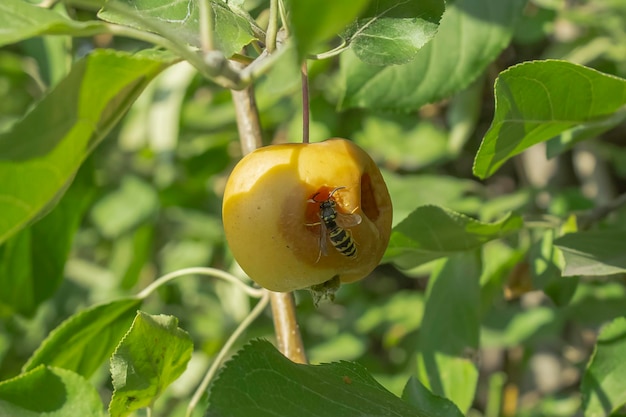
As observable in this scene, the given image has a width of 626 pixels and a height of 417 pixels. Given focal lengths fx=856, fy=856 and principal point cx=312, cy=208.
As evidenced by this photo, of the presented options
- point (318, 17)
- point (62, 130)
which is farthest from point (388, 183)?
A: point (318, 17)

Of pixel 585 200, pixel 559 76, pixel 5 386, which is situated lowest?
pixel 585 200

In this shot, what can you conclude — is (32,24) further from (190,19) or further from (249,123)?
(249,123)

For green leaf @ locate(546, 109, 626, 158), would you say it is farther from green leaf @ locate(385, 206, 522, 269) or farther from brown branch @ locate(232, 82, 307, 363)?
brown branch @ locate(232, 82, 307, 363)

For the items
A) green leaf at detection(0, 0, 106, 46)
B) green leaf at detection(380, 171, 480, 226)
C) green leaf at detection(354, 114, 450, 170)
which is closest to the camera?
green leaf at detection(0, 0, 106, 46)

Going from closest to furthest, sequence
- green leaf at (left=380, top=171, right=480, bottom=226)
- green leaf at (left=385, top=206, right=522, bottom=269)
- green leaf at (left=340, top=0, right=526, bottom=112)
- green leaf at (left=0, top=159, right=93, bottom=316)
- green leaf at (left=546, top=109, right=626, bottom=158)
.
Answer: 1. green leaf at (left=385, top=206, right=522, bottom=269)
2. green leaf at (left=546, top=109, right=626, bottom=158)
3. green leaf at (left=340, top=0, right=526, bottom=112)
4. green leaf at (left=0, top=159, right=93, bottom=316)
5. green leaf at (left=380, top=171, right=480, bottom=226)

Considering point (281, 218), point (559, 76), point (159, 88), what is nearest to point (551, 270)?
point (559, 76)

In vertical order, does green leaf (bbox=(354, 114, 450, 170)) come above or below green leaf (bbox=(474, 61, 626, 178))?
below

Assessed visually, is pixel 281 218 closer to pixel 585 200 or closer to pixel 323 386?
pixel 323 386

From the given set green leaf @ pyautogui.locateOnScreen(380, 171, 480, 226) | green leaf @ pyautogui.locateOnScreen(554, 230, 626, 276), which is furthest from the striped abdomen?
green leaf @ pyautogui.locateOnScreen(380, 171, 480, 226)

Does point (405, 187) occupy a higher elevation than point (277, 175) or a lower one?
lower
